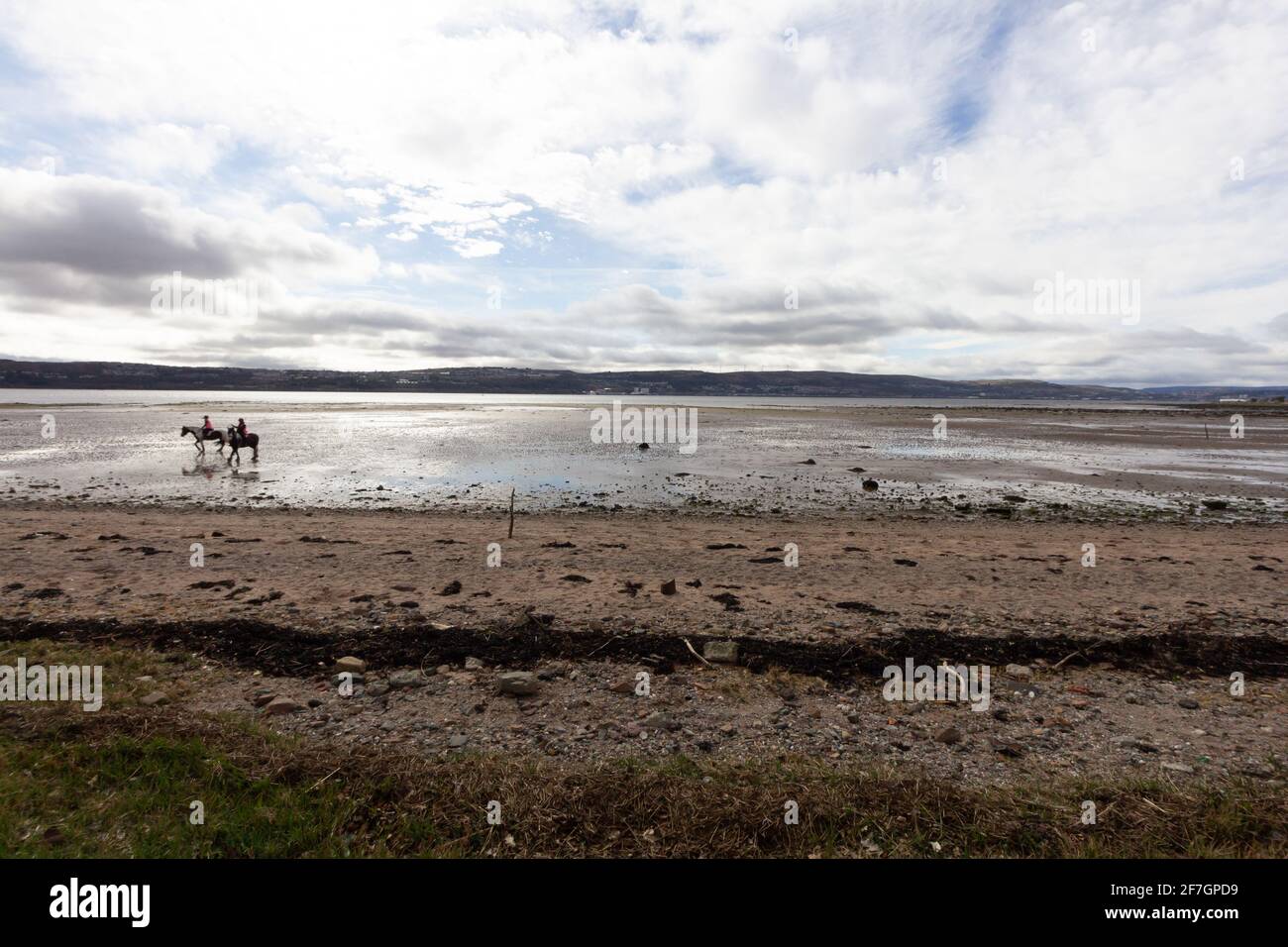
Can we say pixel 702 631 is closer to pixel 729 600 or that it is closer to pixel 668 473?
pixel 729 600

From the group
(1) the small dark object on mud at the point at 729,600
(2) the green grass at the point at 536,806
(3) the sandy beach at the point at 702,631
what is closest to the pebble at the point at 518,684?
(3) the sandy beach at the point at 702,631

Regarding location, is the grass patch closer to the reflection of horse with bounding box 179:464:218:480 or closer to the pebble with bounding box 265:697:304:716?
the pebble with bounding box 265:697:304:716

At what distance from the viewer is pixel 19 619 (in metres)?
8.97

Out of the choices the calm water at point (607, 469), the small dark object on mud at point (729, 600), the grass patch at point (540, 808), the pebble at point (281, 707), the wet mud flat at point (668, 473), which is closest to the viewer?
the grass patch at point (540, 808)

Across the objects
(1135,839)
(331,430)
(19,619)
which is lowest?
(1135,839)

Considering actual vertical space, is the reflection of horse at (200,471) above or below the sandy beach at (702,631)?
above

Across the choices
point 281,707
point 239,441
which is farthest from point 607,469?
point 281,707

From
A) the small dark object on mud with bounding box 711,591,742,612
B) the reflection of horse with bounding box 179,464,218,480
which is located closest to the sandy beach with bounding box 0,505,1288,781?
the small dark object on mud with bounding box 711,591,742,612

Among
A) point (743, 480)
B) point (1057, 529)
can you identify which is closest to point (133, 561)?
point (743, 480)

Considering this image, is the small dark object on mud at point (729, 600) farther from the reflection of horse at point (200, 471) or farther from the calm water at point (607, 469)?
the reflection of horse at point (200, 471)

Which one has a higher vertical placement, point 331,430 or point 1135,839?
point 331,430

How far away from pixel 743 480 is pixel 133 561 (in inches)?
898
